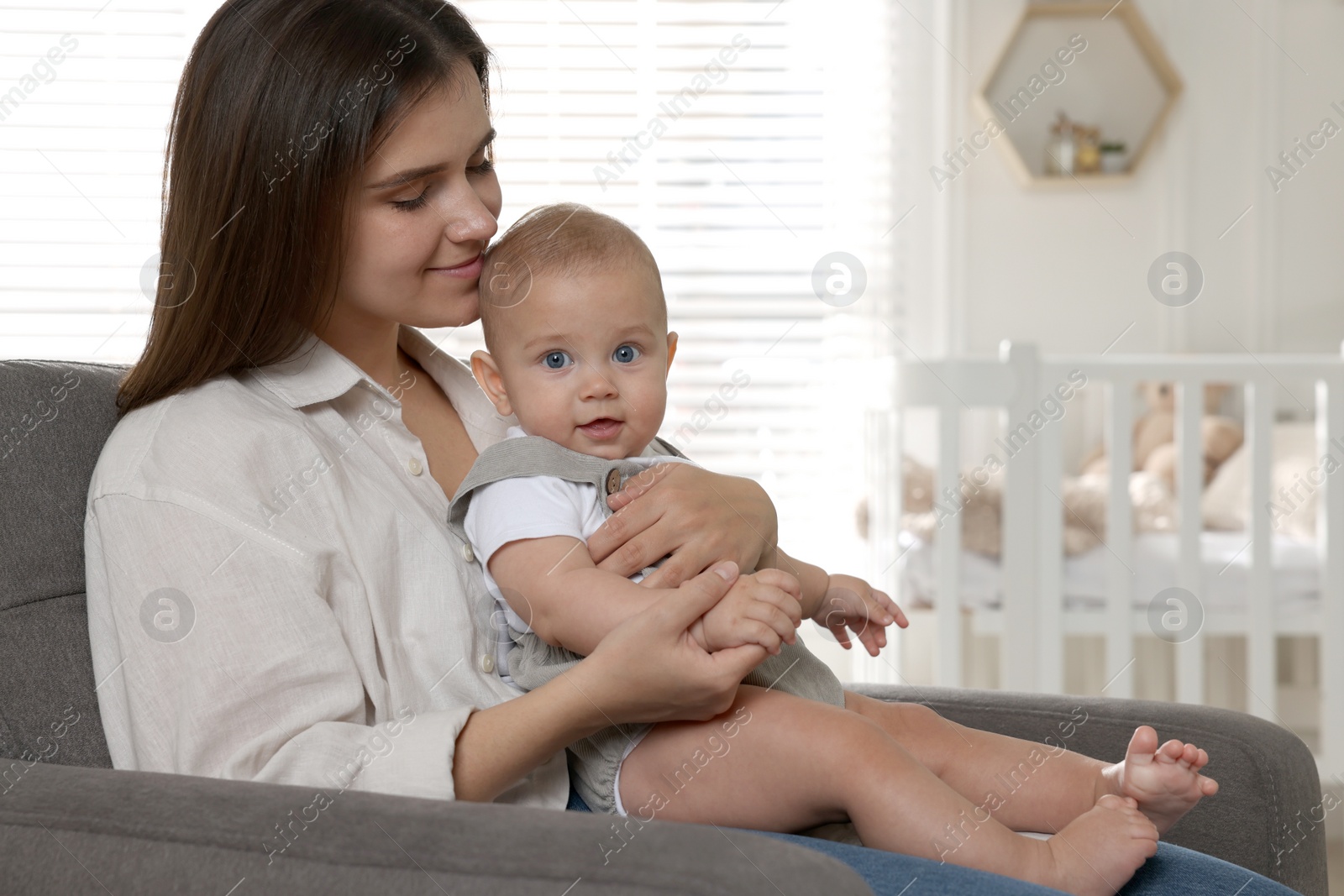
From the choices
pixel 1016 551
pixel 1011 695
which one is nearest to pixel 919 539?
pixel 1016 551

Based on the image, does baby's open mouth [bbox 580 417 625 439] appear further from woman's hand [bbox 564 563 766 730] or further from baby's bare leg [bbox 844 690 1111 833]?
baby's bare leg [bbox 844 690 1111 833]

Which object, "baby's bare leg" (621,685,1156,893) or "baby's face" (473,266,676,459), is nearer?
"baby's bare leg" (621,685,1156,893)

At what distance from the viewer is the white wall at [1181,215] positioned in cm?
356

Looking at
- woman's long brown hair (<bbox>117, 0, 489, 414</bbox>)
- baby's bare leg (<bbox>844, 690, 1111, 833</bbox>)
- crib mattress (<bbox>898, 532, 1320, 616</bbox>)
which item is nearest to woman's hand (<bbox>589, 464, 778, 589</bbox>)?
baby's bare leg (<bbox>844, 690, 1111, 833</bbox>)

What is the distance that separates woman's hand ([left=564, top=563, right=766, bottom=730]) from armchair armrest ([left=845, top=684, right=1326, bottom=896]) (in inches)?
18.9

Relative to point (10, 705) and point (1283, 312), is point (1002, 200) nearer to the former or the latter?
point (1283, 312)

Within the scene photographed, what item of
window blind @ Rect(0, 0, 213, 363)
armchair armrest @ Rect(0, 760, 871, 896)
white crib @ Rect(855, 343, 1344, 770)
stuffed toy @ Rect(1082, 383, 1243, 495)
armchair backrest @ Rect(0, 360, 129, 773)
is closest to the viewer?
armchair armrest @ Rect(0, 760, 871, 896)

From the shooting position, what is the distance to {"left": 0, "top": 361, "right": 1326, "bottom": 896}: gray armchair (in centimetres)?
62

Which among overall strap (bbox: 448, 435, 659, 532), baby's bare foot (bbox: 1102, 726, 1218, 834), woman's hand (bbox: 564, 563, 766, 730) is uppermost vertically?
overall strap (bbox: 448, 435, 659, 532)

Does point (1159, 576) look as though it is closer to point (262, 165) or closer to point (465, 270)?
point (465, 270)

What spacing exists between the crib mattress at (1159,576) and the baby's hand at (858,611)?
4.09 ft

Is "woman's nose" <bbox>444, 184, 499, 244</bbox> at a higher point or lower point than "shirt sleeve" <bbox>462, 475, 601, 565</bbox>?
higher

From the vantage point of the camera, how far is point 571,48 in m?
3.32

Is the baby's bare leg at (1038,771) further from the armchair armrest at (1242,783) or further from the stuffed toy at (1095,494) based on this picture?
the stuffed toy at (1095,494)
